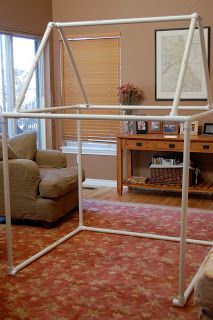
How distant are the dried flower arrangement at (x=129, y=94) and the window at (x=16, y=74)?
4.03 ft

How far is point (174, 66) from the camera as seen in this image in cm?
554

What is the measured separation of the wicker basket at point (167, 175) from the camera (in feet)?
17.6

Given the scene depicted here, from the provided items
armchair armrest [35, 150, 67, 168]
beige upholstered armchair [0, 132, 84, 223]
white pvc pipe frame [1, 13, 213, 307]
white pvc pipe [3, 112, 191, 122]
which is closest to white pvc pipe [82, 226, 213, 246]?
white pvc pipe frame [1, 13, 213, 307]

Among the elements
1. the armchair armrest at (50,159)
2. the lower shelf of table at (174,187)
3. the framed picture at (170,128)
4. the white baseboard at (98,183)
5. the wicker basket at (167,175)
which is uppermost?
the framed picture at (170,128)

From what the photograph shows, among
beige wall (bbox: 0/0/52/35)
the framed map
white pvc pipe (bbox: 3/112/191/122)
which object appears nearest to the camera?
white pvc pipe (bbox: 3/112/191/122)

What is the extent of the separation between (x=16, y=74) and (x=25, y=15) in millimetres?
769

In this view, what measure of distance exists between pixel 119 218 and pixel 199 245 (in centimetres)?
106

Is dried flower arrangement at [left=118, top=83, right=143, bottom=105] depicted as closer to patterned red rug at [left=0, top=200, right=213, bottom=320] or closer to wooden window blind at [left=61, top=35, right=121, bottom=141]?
wooden window blind at [left=61, top=35, right=121, bottom=141]

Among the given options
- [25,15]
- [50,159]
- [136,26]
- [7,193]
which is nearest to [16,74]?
[25,15]

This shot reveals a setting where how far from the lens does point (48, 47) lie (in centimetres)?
614

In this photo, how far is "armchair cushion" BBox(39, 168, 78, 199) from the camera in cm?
420

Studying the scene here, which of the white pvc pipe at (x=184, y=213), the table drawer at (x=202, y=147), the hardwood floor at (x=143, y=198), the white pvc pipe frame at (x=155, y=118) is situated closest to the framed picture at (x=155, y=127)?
the table drawer at (x=202, y=147)

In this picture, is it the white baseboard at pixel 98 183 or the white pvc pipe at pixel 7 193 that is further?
the white baseboard at pixel 98 183

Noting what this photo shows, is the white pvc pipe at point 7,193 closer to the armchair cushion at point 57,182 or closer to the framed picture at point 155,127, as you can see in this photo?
the armchair cushion at point 57,182
